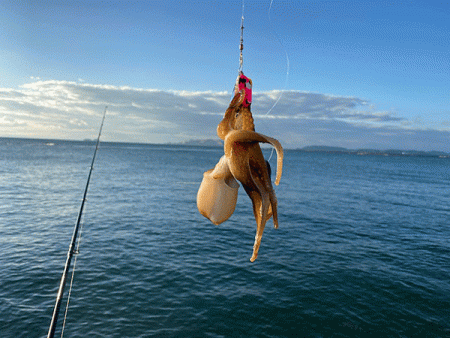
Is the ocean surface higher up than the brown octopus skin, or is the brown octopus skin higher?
the brown octopus skin

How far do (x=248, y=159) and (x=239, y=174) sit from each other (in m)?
0.19

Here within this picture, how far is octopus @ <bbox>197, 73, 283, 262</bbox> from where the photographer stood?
337cm

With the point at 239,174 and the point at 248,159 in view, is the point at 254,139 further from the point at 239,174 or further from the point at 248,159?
the point at 239,174

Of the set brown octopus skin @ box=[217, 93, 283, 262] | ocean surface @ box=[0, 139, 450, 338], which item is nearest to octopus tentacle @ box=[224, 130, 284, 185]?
brown octopus skin @ box=[217, 93, 283, 262]

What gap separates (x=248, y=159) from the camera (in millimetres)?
3400

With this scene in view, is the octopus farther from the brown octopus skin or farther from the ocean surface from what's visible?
the ocean surface

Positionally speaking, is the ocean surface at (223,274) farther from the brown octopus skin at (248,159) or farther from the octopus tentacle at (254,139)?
the octopus tentacle at (254,139)

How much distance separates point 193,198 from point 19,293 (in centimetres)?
3257

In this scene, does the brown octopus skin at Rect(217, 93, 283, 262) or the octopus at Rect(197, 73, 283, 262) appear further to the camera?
the octopus at Rect(197, 73, 283, 262)

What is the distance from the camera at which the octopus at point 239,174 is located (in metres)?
3.37

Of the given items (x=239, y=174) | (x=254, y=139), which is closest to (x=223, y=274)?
(x=239, y=174)

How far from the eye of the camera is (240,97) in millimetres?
3646

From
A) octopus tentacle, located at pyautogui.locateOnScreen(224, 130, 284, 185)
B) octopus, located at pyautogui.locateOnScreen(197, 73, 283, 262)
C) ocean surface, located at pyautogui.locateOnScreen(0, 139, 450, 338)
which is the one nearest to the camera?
octopus tentacle, located at pyautogui.locateOnScreen(224, 130, 284, 185)

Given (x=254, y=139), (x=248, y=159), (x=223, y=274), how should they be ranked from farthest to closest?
(x=223, y=274), (x=248, y=159), (x=254, y=139)
